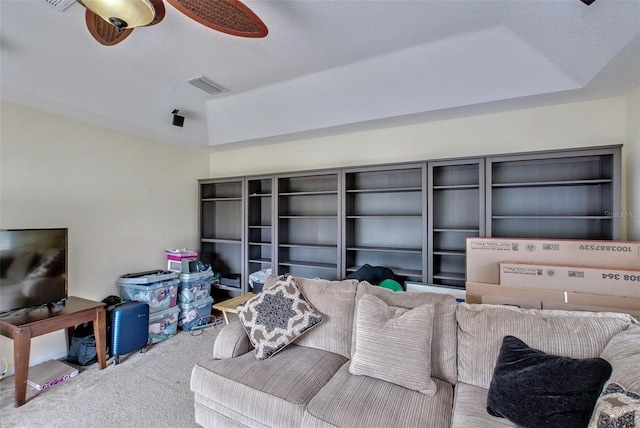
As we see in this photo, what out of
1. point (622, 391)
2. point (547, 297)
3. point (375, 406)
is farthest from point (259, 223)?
point (622, 391)

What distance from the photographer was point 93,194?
326 cm

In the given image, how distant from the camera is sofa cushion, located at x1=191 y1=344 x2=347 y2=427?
157cm

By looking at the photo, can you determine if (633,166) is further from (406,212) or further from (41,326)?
(41,326)

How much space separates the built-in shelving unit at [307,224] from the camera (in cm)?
391

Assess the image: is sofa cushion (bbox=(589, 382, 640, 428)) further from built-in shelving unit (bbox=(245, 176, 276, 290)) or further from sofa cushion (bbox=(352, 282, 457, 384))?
built-in shelving unit (bbox=(245, 176, 276, 290))

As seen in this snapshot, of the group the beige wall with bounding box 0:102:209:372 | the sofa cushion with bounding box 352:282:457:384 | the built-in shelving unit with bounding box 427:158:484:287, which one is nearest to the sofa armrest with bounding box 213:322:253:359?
the sofa cushion with bounding box 352:282:457:384

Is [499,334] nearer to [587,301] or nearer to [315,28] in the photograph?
[587,301]

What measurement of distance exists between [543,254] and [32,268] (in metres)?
4.08

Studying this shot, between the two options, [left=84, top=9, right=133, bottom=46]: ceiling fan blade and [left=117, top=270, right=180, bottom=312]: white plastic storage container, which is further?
[left=117, top=270, right=180, bottom=312]: white plastic storage container

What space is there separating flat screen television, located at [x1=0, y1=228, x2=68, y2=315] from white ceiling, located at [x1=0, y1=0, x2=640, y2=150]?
1207mm

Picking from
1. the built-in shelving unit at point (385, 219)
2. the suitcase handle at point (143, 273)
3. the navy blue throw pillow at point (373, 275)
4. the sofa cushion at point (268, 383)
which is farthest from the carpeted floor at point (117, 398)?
the built-in shelving unit at point (385, 219)

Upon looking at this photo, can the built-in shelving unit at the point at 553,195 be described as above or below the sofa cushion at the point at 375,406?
above

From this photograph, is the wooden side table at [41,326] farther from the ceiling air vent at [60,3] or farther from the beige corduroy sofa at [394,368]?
the ceiling air vent at [60,3]

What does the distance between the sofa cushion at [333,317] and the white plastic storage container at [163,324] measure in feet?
6.58
